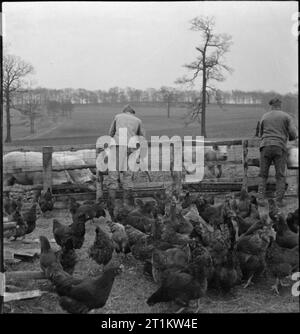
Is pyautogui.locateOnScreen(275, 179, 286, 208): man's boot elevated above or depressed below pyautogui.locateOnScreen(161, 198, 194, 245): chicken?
above

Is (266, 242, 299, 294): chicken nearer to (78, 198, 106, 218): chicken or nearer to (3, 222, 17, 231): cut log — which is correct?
(78, 198, 106, 218): chicken

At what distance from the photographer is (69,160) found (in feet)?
21.6

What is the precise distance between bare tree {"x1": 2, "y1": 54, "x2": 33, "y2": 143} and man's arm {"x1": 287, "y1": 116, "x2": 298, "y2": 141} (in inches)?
73.5

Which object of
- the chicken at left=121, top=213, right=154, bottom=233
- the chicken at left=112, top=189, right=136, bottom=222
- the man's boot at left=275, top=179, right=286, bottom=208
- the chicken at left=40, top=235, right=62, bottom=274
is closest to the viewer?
the man's boot at left=275, top=179, right=286, bottom=208

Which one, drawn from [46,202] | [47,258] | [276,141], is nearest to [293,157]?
[276,141]

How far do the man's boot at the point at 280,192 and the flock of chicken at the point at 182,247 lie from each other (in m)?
0.10

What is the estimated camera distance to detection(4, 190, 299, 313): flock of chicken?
10.8 feet

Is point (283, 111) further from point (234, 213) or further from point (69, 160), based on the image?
point (69, 160)

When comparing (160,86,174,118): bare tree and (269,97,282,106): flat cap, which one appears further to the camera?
(160,86,174,118): bare tree

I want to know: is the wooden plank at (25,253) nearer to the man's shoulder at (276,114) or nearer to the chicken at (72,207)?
the chicken at (72,207)

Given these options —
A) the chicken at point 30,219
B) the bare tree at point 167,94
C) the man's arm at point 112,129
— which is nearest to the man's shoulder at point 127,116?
the man's arm at point 112,129

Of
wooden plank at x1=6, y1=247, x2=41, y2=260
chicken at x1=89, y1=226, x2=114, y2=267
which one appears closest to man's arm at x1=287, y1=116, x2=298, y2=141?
chicken at x1=89, y1=226, x2=114, y2=267

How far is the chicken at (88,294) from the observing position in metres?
3.14

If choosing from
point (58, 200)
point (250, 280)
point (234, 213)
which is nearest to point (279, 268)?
point (250, 280)
